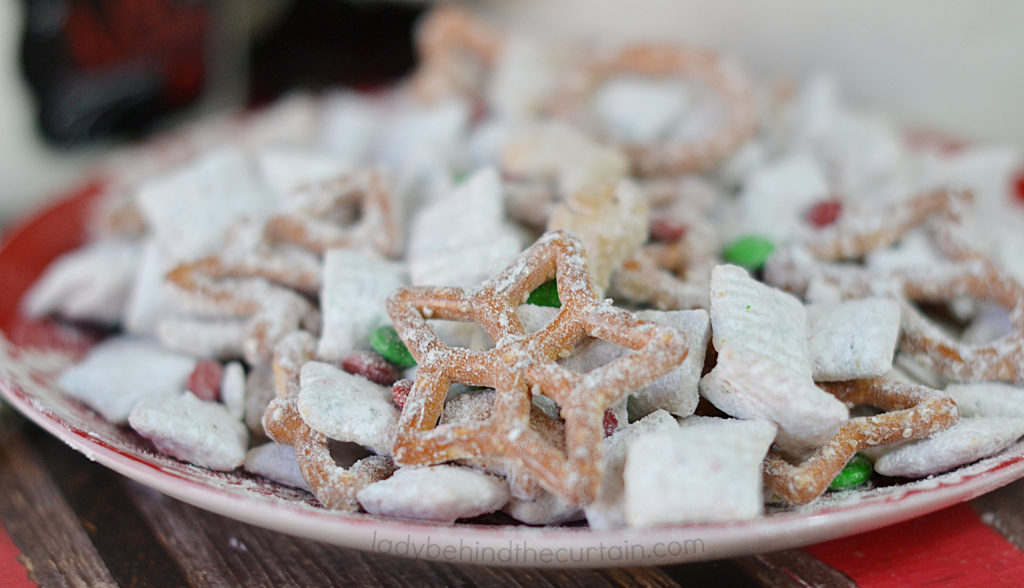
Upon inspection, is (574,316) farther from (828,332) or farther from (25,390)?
(25,390)

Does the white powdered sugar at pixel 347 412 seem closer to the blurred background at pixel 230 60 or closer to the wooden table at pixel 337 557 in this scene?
the wooden table at pixel 337 557

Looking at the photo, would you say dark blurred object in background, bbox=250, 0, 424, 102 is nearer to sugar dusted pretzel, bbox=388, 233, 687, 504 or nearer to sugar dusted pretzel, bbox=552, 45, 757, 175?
sugar dusted pretzel, bbox=552, 45, 757, 175

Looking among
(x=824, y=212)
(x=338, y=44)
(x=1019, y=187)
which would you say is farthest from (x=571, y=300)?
(x=338, y=44)

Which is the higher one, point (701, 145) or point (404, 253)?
point (701, 145)

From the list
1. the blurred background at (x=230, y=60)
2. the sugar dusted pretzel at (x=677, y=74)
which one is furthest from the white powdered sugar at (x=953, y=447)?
the blurred background at (x=230, y=60)

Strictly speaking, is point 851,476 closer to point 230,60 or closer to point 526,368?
point 526,368

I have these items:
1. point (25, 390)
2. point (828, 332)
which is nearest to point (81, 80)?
point (25, 390)

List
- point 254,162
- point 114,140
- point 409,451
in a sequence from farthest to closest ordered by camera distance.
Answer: point 114,140
point 254,162
point 409,451
